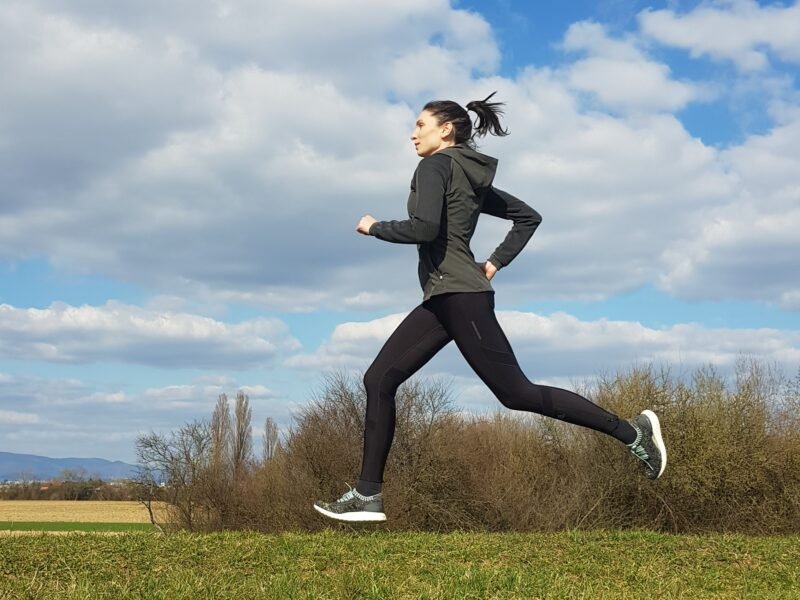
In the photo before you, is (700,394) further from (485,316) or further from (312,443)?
(485,316)

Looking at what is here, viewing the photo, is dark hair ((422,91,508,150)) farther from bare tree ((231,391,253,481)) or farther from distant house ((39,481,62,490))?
distant house ((39,481,62,490))

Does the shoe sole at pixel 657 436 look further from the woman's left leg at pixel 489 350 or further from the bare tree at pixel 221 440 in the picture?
the bare tree at pixel 221 440

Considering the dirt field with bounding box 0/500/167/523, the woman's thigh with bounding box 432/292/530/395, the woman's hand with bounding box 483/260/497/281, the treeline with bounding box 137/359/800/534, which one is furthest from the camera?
the dirt field with bounding box 0/500/167/523

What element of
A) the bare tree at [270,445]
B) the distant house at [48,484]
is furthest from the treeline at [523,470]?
the distant house at [48,484]

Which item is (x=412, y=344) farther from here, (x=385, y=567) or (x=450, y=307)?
(x=385, y=567)

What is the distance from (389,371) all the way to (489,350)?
73 cm

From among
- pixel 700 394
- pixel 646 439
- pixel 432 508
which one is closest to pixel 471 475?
pixel 432 508

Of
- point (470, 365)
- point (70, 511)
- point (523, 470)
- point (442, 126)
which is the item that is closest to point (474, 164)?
point (442, 126)

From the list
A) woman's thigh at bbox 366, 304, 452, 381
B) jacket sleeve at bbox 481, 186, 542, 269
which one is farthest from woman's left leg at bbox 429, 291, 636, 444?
jacket sleeve at bbox 481, 186, 542, 269

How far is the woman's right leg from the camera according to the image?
5.69 m

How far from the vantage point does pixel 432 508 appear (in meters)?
26.5

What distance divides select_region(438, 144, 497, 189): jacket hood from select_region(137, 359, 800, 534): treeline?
790 inches

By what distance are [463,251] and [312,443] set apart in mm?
23064

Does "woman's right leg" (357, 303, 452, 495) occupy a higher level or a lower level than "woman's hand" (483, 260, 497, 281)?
lower
